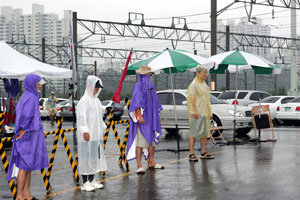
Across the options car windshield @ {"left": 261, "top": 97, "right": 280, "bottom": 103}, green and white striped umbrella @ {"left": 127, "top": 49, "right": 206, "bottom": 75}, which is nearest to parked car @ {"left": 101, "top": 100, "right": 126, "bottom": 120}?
car windshield @ {"left": 261, "top": 97, "right": 280, "bottom": 103}

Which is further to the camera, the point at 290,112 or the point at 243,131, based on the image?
the point at 290,112

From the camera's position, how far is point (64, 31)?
90500 mm

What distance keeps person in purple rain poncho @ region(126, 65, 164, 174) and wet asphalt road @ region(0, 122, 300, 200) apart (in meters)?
0.47

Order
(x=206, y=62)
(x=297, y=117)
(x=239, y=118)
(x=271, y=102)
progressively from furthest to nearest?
(x=271, y=102)
(x=297, y=117)
(x=239, y=118)
(x=206, y=62)

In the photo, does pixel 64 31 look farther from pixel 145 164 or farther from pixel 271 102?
pixel 145 164

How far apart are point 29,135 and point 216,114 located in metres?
10.6

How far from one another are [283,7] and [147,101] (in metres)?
22.5

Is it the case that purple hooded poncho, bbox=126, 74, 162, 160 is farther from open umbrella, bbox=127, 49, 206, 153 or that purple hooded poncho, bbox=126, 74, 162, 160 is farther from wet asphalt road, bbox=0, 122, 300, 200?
open umbrella, bbox=127, 49, 206, 153

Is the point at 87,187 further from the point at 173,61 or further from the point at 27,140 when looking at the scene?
the point at 173,61

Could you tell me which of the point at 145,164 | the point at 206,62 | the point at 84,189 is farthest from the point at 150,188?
Answer: the point at 206,62

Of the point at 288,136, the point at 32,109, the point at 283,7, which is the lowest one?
the point at 288,136

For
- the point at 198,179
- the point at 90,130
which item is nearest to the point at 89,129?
the point at 90,130

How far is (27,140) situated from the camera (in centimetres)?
710

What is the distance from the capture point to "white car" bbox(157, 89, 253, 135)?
16.8m
